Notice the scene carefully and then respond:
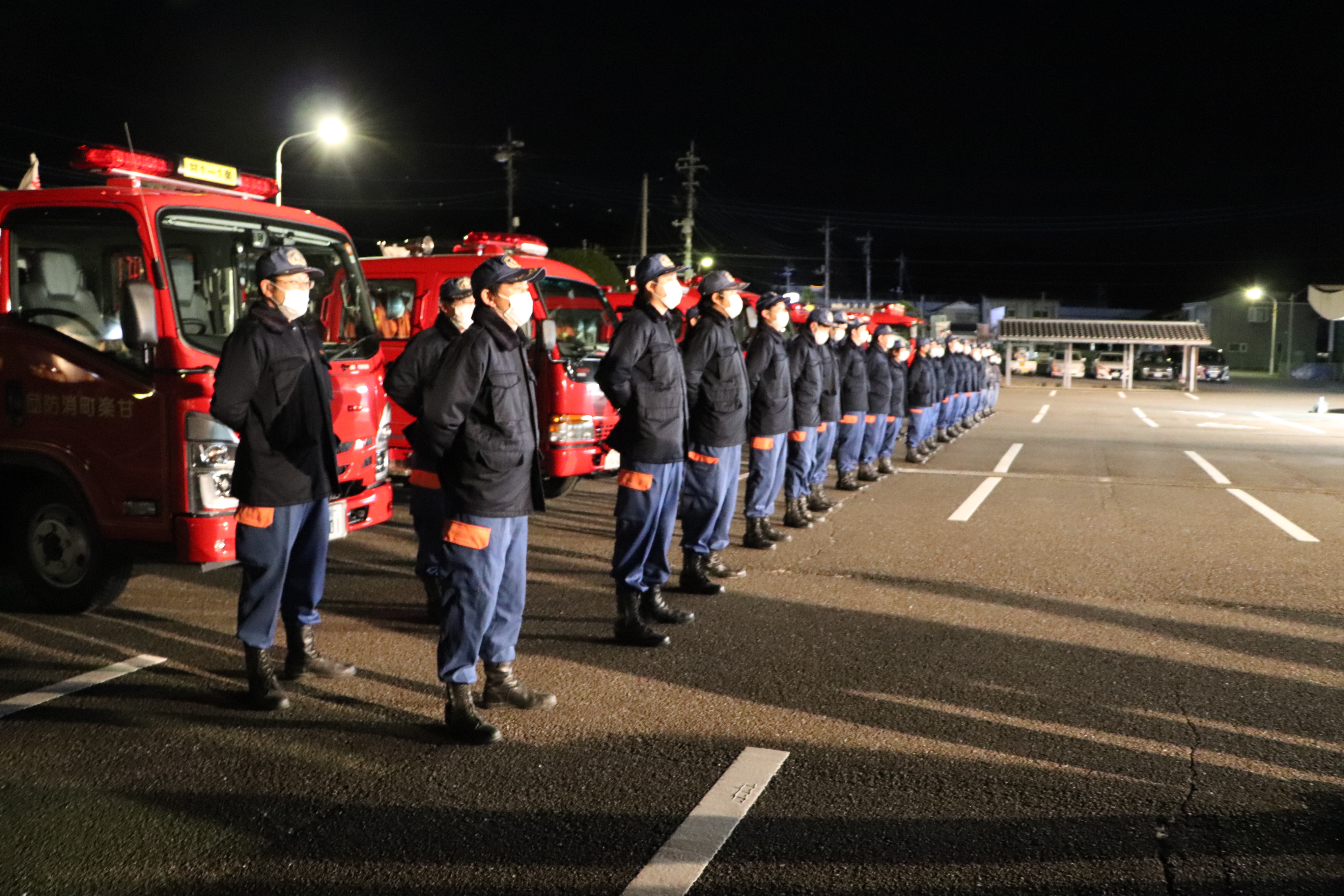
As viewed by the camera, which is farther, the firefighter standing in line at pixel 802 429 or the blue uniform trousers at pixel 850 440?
the blue uniform trousers at pixel 850 440

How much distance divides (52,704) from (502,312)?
2.64m

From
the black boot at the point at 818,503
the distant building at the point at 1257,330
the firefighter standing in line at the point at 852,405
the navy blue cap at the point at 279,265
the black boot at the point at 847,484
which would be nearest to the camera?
the navy blue cap at the point at 279,265

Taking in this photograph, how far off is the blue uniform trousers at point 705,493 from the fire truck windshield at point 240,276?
2.17 m

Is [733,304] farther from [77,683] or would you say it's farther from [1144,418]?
[1144,418]

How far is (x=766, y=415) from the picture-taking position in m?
8.50

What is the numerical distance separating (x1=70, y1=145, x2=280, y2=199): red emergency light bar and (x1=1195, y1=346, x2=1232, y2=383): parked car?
51.2 metres

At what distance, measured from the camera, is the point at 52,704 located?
4.86 m

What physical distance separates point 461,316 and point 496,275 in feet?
3.27

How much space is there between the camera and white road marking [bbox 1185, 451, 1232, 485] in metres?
13.7

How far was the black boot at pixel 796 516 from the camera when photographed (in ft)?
32.2

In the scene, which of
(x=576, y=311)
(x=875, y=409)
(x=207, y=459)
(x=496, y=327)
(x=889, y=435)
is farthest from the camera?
(x=889, y=435)

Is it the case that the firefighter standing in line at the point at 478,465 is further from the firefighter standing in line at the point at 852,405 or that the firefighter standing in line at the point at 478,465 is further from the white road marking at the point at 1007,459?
the white road marking at the point at 1007,459

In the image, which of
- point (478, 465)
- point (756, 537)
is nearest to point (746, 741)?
point (478, 465)

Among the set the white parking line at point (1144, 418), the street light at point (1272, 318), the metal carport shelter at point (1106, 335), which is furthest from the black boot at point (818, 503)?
the street light at point (1272, 318)
